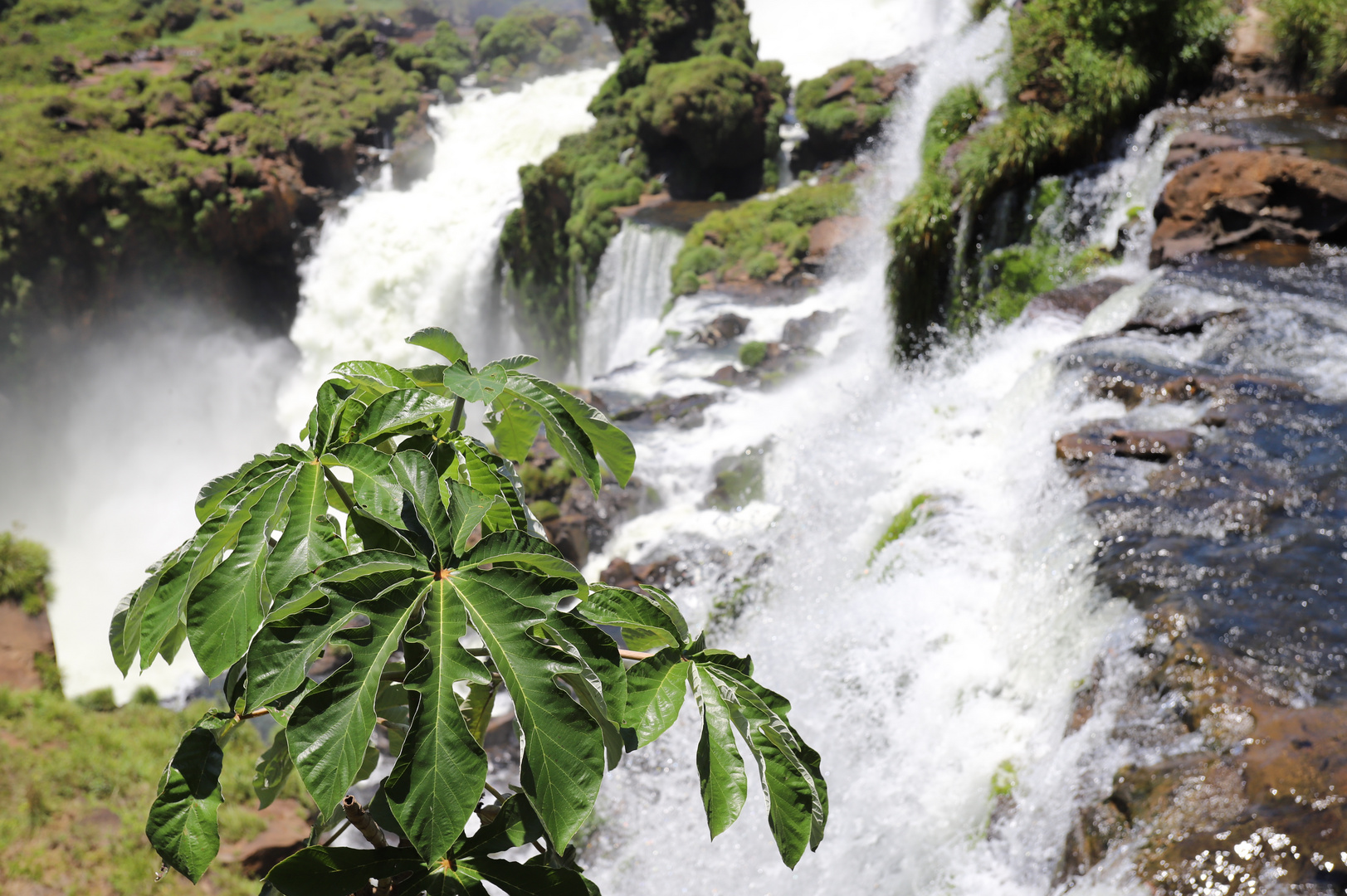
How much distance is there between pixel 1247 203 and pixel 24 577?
1114cm

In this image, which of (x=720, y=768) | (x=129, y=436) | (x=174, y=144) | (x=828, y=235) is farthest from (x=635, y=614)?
(x=129, y=436)

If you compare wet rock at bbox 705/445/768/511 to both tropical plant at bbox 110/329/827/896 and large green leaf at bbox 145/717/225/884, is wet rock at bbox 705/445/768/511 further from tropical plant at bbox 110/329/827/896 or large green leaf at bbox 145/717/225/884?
large green leaf at bbox 145/717/225/884

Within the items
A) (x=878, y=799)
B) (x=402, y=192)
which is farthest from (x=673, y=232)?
(x=878, y=799)

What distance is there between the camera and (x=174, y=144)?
21.3 m

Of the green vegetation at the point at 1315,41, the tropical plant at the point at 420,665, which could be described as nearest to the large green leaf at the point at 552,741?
the tropical plant at the point at 420,665

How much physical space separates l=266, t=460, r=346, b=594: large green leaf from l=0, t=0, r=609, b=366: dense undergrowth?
2246 cm

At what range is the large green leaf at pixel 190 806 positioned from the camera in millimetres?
1056

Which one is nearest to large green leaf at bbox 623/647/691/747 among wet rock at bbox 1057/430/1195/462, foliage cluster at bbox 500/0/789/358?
wet rock at bbox 1057/430/1195/462

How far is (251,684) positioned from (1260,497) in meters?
4.83

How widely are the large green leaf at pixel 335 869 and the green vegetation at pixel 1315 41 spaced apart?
1087 centimetres

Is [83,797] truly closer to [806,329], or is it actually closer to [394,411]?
Result: [394,411]

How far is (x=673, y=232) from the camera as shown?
14.7 meters

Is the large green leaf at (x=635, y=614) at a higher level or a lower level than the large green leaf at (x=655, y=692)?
higher

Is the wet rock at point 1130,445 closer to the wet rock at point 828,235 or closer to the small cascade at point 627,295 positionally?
the wet rock at point 828,235
